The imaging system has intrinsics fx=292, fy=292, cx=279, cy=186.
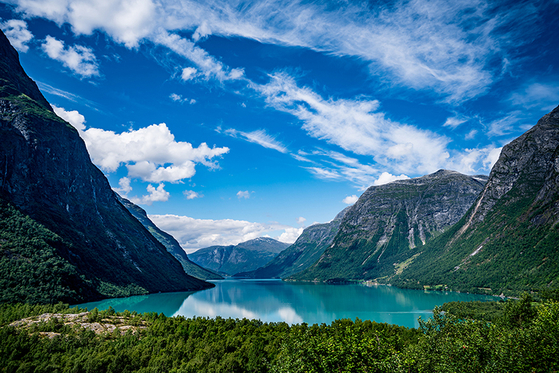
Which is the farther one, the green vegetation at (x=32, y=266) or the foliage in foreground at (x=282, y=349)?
the green vegetation at (x=32, y=266)

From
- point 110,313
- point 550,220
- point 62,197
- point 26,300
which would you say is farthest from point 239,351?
point 550,220

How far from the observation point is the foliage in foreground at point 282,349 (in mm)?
28891

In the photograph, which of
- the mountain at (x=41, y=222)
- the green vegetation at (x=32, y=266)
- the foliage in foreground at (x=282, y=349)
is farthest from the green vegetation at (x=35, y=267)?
the foliage in foreground at (x=282, y=349)

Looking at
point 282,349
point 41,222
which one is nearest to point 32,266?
point 41,222

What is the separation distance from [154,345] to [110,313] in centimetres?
2587

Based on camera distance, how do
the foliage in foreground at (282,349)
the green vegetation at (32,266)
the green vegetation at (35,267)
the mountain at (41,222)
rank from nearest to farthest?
the foliage in foreground at (282,349), the green vegetation at (32,266), the green vegetation at (35,267), the mountain at (41,222)

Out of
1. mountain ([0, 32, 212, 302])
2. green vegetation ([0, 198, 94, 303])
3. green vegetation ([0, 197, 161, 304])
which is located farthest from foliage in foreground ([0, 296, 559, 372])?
mountain ([0, 32, 212, 302])

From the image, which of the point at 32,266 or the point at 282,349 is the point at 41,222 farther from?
the point at 282,349

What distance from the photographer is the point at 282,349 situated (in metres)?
41.1

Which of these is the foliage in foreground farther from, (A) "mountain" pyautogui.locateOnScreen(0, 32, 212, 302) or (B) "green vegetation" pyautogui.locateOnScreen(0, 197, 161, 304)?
(A) "mountain" pyautogui.locateOnScreen(0, 32, 212, 302)

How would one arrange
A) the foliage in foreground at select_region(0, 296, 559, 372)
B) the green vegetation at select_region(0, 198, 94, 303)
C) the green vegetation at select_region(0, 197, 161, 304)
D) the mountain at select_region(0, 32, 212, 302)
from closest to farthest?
the foliage in foreground at select_region(0, 296, 559, 372)
the green vegetation at select_region(0, 198, 94, 303)
the green vegetation at select_region(0, 197, 161, 304)
the mountain at select_region(0, 32, 212, 302)

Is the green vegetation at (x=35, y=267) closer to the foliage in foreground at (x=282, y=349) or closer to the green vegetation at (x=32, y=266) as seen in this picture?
the green vegetation at (x=32, y=266)

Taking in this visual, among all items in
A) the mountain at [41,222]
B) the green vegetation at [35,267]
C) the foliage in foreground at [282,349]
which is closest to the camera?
the foliage in foreground at [282,349]

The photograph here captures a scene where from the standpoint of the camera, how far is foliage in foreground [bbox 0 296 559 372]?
Answer: 28891 mm
